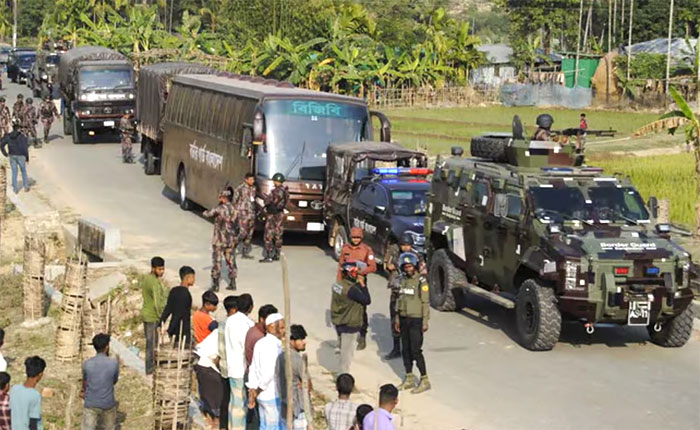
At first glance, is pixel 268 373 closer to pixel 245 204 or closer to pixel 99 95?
pixel 245 204

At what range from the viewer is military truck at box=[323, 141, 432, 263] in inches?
780

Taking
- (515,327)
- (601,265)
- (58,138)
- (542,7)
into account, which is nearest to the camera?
(601,265)

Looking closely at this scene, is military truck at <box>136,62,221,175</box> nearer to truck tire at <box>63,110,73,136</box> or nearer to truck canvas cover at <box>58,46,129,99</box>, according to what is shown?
truck canvas cover at <box>58,46,129,99</box>

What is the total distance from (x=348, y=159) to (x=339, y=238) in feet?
4.75

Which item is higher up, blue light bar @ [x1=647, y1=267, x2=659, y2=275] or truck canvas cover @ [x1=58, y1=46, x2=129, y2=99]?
truck canvas cover @ [x1=58, y1=46, x2=129, y2=99]

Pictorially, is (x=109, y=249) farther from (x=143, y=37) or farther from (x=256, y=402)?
(x=143, y=37)

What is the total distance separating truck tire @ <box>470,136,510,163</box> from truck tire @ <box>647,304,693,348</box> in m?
3.47

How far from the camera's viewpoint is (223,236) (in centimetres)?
1858

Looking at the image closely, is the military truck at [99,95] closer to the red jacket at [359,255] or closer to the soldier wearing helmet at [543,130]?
the soldier wearing helmet at [543,130]

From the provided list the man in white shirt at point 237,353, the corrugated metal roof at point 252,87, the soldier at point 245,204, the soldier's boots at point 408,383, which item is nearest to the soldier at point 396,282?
the soldier's boots at point 408,383

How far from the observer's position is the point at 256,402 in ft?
36.5

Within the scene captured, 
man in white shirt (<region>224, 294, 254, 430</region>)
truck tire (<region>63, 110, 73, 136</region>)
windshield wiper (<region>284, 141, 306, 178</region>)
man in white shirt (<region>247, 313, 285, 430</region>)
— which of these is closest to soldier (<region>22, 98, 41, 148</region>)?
truck tire (<region>63, 110, 73, 136</region>)

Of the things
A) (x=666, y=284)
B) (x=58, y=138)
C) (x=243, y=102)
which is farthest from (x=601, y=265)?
(x=58, y=138)

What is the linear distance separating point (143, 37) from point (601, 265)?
63.1m
